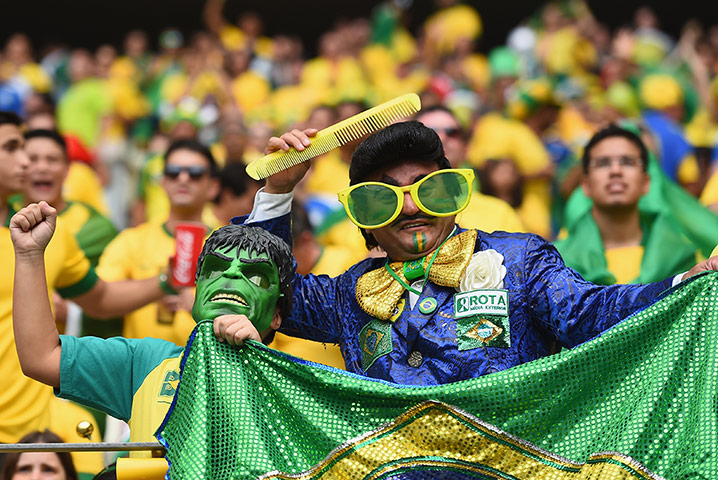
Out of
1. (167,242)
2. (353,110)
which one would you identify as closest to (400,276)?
(167,242)

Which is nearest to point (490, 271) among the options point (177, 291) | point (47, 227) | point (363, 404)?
point (363, 404)

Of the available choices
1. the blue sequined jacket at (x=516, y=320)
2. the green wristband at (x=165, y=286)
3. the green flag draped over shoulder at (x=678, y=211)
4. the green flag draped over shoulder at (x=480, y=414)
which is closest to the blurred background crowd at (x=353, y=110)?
the green flag draped over shoulder at (x=678, y=211)

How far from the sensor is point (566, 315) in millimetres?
3314

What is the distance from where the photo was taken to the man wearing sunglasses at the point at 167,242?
5457mm

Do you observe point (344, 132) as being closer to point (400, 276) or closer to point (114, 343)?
point (400, 276)

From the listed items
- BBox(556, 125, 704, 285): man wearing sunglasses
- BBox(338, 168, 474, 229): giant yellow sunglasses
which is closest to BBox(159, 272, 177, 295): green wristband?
BBox(338, 168, 474, 229): giant yellow sunglasses

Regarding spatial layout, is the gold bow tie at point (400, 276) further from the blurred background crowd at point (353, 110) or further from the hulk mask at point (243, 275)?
the blurred background crowd at point (353, 110)

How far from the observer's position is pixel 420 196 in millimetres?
3502

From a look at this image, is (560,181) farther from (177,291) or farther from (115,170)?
(115,170)

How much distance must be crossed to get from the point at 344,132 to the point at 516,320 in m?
0.88

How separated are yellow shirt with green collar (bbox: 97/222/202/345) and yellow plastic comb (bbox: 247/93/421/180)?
1.82 meters

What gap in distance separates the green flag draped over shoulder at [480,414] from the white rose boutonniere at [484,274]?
1.30ft

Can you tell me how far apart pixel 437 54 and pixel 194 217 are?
310 inches

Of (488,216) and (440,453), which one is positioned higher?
(488,216)
